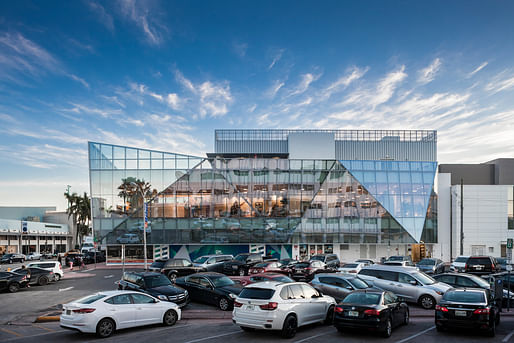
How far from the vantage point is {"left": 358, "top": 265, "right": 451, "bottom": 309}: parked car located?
18.9 metres

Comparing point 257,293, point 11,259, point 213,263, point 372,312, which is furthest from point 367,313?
point 11,259

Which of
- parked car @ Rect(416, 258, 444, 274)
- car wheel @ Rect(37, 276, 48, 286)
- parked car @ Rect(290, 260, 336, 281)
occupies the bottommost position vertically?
car wheel @ Rect(37, 276, 48, 286)

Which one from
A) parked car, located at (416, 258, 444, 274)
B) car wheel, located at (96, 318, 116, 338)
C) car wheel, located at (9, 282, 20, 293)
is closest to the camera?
car wheel, located at (96, 318, 116, 338)

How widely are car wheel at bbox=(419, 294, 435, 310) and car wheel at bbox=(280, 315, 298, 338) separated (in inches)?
331

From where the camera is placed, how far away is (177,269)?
30.1 meters

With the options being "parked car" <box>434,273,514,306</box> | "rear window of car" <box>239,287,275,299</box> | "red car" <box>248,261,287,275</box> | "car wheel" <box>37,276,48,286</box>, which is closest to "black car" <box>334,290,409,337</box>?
"rear window of car" <box>239,287,275,299</box>

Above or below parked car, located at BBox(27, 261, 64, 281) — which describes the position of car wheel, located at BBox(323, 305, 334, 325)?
above

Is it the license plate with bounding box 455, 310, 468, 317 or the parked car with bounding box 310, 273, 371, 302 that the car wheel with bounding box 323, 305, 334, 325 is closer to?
the parked car with bounding box 310, 273, 371, 302

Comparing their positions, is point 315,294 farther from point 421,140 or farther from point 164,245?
point 421,140

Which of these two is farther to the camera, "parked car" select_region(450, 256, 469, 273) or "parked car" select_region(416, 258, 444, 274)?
"parked car" select_region(450, 256, 469, 273)

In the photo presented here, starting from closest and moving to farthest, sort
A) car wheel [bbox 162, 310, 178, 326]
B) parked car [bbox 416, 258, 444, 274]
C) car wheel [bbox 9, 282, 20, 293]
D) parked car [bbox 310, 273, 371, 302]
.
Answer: car wheel [bbox 162, 310, 178, 326], parked car [bbox 310, 273, 371, 302], car wheel [bbox 9, 282, 20, 293], parked car [bbox 416, 258, 444, 274]

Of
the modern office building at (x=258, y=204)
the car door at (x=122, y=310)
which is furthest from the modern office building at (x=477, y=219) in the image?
the car door at (x=122, y=310)

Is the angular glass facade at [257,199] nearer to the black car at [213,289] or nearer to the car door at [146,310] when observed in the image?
the black car at [213,289]

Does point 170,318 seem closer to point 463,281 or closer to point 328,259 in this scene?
point 463,281
